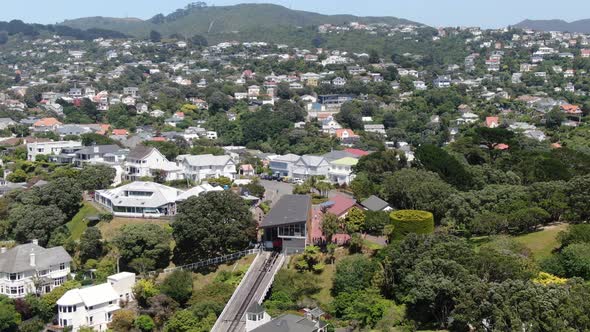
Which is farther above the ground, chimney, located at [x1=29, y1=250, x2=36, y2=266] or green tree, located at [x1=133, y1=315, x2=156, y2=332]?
chimney, located at [x1=29, y1=250, x2=36, y2=266]

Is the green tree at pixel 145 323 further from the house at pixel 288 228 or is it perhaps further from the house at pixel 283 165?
the house at pixel 283 165

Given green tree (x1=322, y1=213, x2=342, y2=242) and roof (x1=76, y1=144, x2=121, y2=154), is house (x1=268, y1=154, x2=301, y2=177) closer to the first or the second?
roof (x1=76, y1=144, x2=121, y2=154)

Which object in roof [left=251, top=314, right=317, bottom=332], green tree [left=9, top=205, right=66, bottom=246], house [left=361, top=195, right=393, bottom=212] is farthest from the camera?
green tree [left=9, top=205, right=66, bottom=246]

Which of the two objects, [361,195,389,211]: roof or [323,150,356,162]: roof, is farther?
[323,150,356,162]: roof

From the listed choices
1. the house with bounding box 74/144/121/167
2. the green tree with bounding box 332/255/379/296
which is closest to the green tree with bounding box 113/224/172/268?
the green tree with bounding box 332/255/379/296

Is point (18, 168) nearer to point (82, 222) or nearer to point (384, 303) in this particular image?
point (82, 222)

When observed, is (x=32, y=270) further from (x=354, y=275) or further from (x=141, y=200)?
(x=354, y=275)

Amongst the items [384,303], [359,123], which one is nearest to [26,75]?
[359,123]

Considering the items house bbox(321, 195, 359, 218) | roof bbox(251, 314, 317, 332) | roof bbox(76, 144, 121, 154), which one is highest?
house bbox(321, 195, 359, 218)
